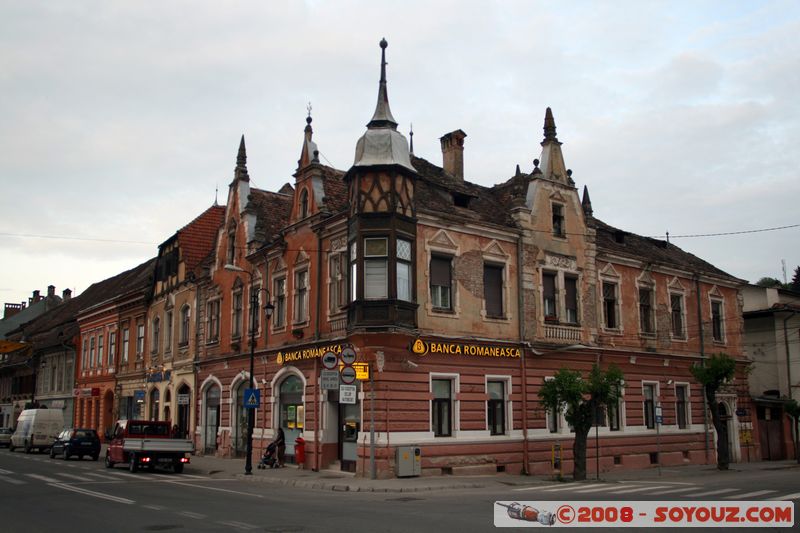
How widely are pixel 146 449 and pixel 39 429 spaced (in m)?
19.5

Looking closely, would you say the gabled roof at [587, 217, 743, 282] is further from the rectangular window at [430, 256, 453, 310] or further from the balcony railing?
the rectangular window at [430, 256, 453, 310]

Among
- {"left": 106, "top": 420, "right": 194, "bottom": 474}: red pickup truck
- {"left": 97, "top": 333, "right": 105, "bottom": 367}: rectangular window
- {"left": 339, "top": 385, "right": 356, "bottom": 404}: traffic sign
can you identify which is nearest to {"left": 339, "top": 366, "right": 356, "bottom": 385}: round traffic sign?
{"left": 339, "top": 385, "right": 356, "bottom": 404}: traffic sign

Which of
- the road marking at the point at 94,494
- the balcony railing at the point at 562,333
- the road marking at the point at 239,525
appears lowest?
the road marking at the point at 94,494

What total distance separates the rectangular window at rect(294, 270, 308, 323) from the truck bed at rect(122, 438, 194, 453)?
630 cm

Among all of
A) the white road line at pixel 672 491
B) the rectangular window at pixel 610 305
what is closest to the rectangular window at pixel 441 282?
the rectangular window at pixel 610 305

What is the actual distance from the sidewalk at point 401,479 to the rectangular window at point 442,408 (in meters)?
1.87

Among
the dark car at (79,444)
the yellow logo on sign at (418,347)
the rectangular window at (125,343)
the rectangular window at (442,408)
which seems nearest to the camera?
the yellow logo on sign at (418,347)

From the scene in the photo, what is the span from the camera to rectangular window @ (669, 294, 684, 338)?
120 feet

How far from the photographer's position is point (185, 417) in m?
39.7

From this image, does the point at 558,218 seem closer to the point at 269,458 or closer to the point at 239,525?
the point at 269,458

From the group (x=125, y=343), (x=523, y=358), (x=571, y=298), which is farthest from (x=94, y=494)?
(x=125, y=343)

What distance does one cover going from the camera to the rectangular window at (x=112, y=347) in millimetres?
49531

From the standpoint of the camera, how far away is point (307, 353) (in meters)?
A: 28.3

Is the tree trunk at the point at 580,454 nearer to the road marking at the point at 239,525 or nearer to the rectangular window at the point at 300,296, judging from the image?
the rectangular window at the point at 300,296
